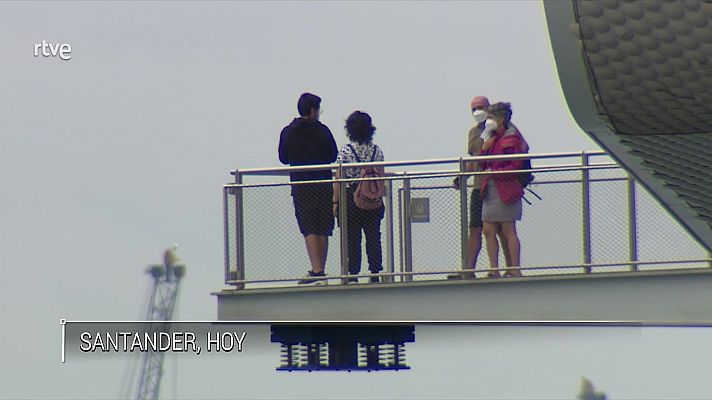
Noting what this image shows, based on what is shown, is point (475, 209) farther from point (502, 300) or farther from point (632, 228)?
point (632, 228)

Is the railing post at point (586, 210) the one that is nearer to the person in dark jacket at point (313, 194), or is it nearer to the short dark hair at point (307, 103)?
the person in dark jacket at point (313, 194)

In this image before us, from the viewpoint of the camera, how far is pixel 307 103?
15.6 meters

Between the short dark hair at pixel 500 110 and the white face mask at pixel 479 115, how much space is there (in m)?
0.11

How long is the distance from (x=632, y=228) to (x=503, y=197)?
41.0 inches

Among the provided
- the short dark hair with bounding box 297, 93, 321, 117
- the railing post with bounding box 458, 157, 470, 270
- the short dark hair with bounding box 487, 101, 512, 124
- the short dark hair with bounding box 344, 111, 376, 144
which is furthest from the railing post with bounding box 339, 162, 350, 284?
the short dark hair with bounding box 487, 101, 512, 124

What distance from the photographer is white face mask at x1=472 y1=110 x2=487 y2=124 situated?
1516cm

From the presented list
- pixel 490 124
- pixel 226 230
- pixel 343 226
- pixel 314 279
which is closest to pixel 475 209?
pixel 490 124

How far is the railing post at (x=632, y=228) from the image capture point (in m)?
15.6

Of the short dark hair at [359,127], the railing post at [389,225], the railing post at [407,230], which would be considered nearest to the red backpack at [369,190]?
the railing post at [389,225]

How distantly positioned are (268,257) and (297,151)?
1.05 m

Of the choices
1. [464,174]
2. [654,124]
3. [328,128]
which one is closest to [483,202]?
[464,174]

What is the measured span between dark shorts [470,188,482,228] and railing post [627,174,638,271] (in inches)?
46.6

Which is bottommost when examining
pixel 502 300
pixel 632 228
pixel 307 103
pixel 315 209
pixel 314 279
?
pixel 502 300

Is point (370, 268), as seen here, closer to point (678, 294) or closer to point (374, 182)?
point (374, 182)
